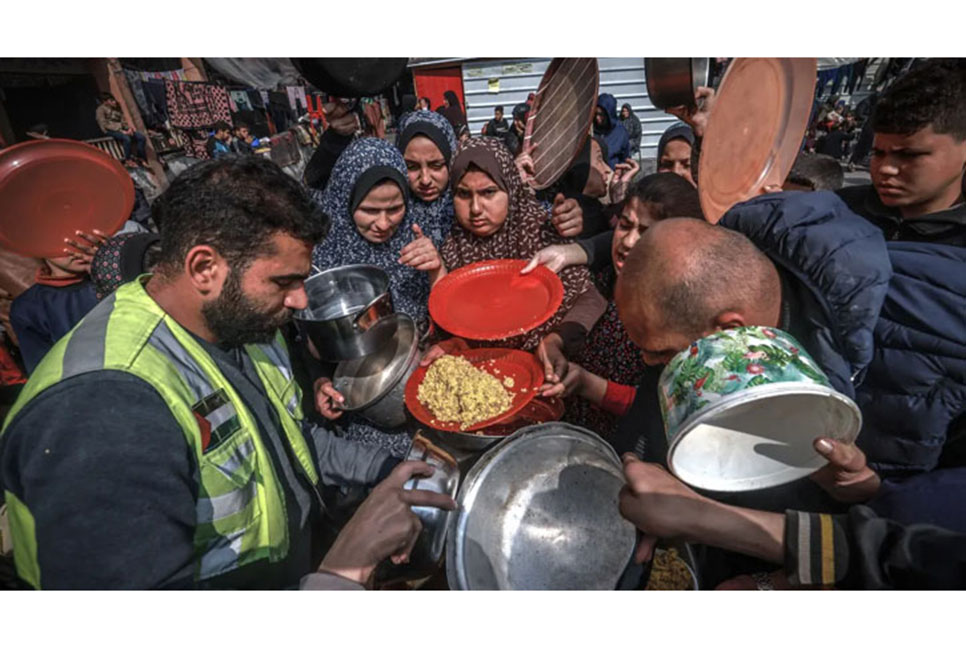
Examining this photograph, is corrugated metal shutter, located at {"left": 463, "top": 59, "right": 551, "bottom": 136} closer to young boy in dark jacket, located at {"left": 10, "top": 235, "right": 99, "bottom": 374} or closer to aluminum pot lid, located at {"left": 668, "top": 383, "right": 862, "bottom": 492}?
young boy in dark jacket, located at {"left": 10, "top": 235, "right": 99, "bottom": 374}

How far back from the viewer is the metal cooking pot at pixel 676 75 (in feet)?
5.42

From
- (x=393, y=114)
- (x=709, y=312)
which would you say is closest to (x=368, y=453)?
(x=709, y=312)

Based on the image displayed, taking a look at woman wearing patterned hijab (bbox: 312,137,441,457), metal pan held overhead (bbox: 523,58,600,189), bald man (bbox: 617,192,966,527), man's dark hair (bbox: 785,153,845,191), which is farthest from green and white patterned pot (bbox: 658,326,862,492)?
man's dark hair (bbox: 785,153,845,191)

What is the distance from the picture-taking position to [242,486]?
133 centimetres

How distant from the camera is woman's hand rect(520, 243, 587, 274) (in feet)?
8.30

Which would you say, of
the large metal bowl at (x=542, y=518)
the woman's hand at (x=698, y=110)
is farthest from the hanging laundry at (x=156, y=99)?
the large metal bowl at (x=542, y=518)

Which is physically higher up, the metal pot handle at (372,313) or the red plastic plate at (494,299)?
Result: the metal pot handle at (372,313)

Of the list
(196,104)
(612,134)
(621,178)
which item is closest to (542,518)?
(621,178)

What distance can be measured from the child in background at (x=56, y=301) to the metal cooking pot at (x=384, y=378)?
1406 mm

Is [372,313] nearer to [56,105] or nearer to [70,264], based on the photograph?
[70,264]

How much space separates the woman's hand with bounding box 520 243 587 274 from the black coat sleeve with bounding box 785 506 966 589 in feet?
5.45

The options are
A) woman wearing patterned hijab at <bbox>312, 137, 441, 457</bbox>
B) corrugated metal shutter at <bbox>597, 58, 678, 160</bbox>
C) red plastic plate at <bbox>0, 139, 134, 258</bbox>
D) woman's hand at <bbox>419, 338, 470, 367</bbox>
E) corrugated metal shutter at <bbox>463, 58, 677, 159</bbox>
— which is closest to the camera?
red plastic plate at <bbox>0, 139, 134, 258</bbox>

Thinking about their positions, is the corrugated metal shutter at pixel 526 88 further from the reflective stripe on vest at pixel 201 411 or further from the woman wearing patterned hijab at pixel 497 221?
the reflective stripe on vest at pixel 201 411

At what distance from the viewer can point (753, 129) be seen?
177 centimetres
